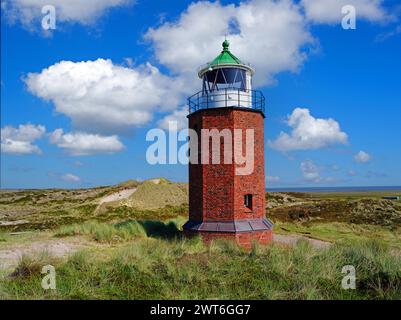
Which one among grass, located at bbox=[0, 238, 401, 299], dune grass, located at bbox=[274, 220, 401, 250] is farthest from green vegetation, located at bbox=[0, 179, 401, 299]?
dune grass, located at bbox=[274, 220, 401, 250]

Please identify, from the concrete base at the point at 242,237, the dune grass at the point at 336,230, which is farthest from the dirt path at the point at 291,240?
the concrete base at the point at 242,237

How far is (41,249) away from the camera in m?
14.0

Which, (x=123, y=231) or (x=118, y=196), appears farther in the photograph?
(x=118, y=196)

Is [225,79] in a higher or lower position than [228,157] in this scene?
higher

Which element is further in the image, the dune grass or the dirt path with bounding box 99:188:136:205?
the dirt path with bounding box 99:188:136:205

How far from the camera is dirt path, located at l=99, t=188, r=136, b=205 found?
40862 millimetres

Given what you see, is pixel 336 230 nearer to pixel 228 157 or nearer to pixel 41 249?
pixel 228 157

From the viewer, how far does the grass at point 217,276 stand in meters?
8.09

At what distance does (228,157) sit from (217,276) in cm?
599

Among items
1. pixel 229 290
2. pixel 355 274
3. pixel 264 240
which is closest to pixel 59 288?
pixel 229 290

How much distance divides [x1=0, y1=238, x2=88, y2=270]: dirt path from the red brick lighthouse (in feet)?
16.1

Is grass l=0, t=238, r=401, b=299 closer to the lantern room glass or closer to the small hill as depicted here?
the lantern room glass

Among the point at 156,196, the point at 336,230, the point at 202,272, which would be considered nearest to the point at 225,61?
the point at 202,272
